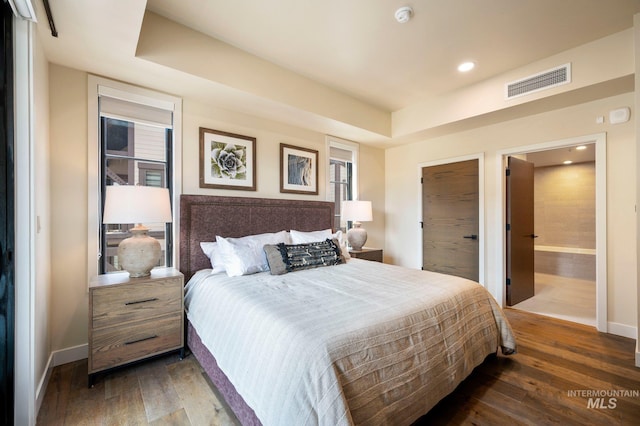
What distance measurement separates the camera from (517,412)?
64.3 inches

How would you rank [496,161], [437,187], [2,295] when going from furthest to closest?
[437,187] < [496,161] < [2,295]

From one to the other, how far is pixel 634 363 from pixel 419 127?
322 centimetres

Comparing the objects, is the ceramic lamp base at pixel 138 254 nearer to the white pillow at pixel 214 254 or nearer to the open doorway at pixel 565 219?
the white pillow at pixel 214 254

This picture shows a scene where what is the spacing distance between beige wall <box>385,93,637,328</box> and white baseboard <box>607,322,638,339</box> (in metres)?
0.03

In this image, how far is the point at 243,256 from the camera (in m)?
2.43

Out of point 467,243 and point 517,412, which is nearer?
point 517,412

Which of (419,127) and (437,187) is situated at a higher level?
(419,127)

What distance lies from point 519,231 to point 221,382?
163 inches

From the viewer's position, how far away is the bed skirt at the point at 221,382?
139cm

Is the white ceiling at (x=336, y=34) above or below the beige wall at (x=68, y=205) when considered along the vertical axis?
above

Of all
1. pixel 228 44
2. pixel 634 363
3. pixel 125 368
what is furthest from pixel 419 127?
pixel 125 368

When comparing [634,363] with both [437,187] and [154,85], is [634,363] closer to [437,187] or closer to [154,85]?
[437,187]

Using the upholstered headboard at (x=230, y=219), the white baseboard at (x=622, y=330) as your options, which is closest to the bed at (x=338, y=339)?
the upholstered headboard at (x=230, y=219)

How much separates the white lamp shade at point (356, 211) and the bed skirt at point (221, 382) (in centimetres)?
243
